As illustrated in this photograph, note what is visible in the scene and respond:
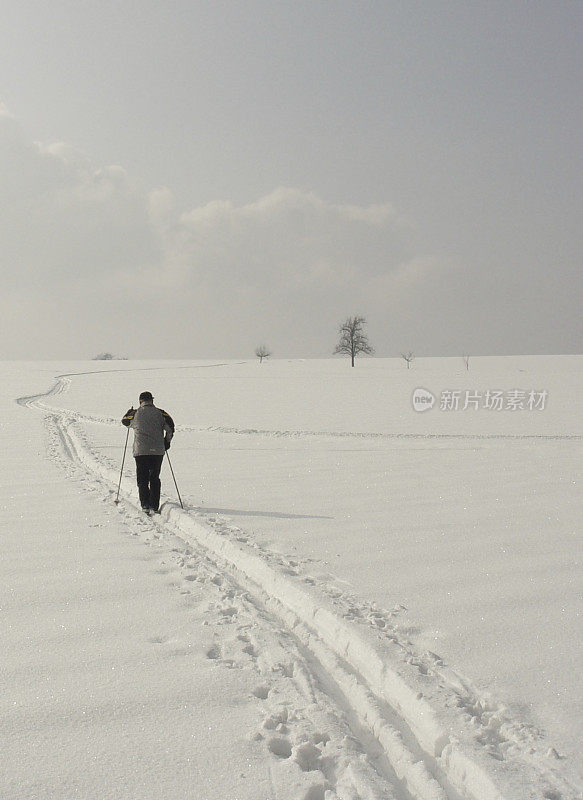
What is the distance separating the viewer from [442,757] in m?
3.34

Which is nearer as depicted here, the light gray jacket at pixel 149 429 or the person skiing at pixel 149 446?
the person skiing at pixel 149 446

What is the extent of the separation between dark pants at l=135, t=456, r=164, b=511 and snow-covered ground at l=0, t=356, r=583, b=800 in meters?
0.36

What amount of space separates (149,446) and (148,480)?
51 centimetres

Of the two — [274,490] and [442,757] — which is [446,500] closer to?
[274,490]

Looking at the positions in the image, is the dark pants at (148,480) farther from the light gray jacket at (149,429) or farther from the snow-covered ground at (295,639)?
the snow-covered ground at (295,639)

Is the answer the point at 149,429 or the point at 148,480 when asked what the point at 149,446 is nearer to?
the point at 149,429

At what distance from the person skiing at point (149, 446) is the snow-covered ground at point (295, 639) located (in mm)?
425

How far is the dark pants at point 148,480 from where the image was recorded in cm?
916

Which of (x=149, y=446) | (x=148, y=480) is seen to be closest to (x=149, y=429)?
(x=149, y=446)

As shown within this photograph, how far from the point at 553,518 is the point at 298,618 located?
4.82 metres

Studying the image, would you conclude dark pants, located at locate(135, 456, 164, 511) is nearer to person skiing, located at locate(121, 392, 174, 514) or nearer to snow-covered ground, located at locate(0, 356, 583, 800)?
person skiing, located at locate(121, 392, 174, 514)

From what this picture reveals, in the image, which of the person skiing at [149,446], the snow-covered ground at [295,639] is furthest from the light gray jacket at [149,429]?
the snow-covered ground at [295,639]

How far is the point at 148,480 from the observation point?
925cm

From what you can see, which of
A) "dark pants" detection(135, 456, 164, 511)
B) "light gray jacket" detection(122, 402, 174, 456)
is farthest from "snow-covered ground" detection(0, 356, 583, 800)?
"light gray jacket" detection(122, 402, 174, 456)
